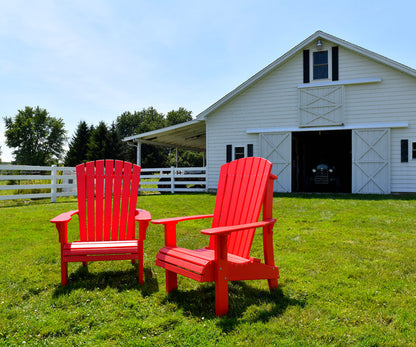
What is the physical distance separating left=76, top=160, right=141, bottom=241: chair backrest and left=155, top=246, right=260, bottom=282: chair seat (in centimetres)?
107

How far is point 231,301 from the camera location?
9.07 feet

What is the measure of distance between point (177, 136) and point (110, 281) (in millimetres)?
13548

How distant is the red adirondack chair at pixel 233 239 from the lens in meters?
2.49

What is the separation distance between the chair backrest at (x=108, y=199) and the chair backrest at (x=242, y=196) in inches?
42.6

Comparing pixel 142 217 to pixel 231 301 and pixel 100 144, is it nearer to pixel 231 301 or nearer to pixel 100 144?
pixel 231 301

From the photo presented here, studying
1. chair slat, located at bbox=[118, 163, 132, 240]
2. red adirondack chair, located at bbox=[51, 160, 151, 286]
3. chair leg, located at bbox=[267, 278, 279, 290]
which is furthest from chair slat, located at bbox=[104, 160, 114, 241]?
chair leg, located at bbox=[267, 278, 279, 290]

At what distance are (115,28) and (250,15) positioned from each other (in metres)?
3.77

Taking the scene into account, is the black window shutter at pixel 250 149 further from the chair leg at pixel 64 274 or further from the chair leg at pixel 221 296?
the chair leg at pixel 221 296

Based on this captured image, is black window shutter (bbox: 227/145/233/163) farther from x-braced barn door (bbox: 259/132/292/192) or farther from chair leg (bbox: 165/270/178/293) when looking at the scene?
chair leg (bbox: 165/270/178/293)

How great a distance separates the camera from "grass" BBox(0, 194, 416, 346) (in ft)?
7.13

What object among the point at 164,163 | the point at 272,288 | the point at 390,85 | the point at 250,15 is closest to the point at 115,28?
the point at 250,15

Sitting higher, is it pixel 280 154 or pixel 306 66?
A: pixel 306 66

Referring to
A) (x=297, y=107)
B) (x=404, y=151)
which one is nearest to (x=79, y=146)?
(x=297, y=107)

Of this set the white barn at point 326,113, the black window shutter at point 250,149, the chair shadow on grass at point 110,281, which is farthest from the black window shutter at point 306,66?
the chair shadow on grass at point 110,281
